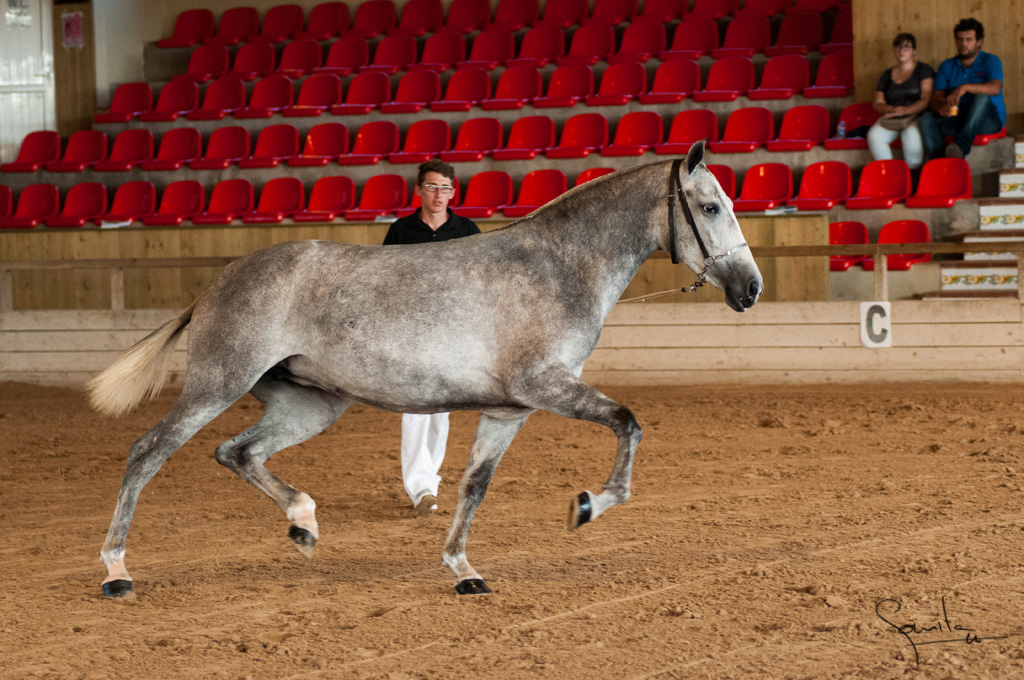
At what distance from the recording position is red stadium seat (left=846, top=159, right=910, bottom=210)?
36.2ft

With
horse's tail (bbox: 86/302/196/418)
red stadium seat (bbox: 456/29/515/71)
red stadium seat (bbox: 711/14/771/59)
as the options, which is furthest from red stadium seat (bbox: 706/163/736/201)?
horse's tail (bbox: 86/302/196/418)

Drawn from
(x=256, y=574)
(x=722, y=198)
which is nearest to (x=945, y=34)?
(x=722, y=198)

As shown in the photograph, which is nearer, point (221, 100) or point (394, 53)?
point (221, 100)

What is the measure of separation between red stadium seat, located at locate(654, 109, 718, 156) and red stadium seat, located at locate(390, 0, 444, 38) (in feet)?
17.4

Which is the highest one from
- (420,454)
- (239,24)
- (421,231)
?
(239,24)

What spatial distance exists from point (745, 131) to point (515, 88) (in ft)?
11.4

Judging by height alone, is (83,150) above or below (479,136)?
above

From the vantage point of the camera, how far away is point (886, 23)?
12.5 meters

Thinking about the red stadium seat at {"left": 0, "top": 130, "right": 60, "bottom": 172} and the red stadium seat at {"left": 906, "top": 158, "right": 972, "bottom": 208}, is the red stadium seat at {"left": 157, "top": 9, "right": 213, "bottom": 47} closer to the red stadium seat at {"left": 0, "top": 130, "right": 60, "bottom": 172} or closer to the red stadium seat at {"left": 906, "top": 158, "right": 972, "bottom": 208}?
the red stadium seat at {"left": 0, "top": 130, "right": 60, "bottom": 172}

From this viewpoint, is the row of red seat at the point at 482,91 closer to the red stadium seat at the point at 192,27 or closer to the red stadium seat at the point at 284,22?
the red stadium seat at the point at 192,27

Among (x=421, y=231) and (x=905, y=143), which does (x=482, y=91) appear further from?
(x=421, y=231)

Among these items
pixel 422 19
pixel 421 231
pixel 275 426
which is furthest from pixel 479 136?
pixel 275 426

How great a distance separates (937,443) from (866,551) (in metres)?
2.94

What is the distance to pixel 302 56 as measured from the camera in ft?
51.4
